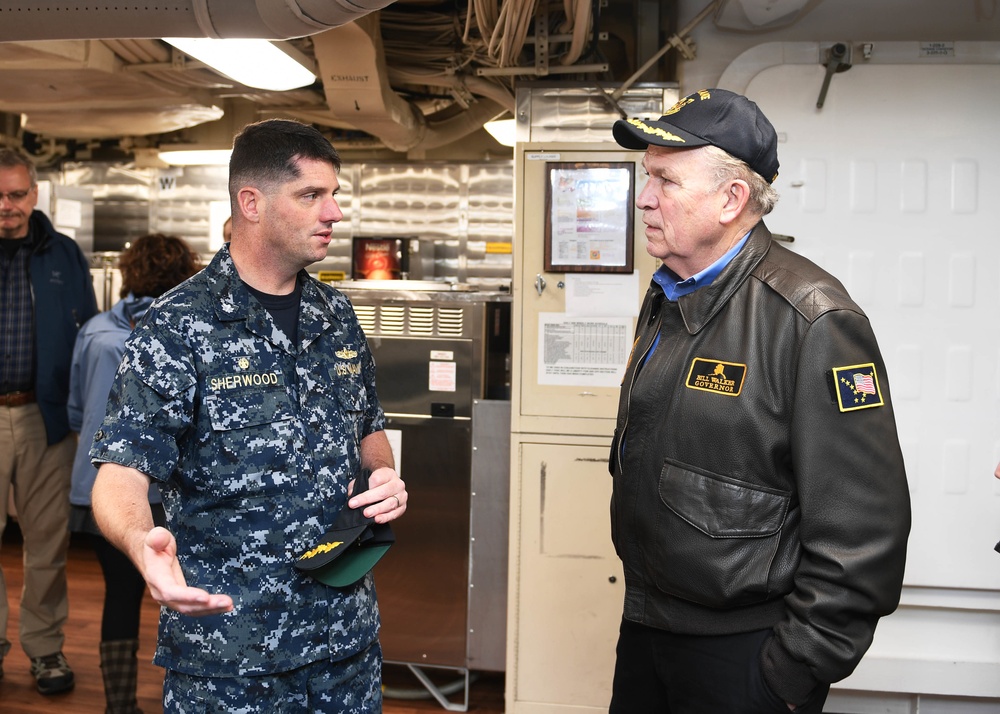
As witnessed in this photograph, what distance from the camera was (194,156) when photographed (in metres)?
5.98

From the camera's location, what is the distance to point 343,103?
3963mm

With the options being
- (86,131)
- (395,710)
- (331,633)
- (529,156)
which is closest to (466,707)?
(395,710)

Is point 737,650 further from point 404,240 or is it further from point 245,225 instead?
point 404,240

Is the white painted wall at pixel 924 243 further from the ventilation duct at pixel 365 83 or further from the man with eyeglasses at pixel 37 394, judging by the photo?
the man with eyeglasses at pixel 37 394

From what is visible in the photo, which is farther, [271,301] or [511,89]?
[511,89]

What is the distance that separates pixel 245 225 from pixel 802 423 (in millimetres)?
1124

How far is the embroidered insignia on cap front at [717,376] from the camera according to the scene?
150 cm

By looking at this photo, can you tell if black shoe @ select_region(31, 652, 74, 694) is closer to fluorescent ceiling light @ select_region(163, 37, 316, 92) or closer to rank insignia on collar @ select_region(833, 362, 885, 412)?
fluorescent ceiling light @ select_region(163, 37, 316, 92)

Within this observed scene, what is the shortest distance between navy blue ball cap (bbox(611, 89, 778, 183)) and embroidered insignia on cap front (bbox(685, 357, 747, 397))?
1.23 ft

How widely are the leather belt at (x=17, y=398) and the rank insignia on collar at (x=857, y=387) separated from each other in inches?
120

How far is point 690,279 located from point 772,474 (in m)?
0.40

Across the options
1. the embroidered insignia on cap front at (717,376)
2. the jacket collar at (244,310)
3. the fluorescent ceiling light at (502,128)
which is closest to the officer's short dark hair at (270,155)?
the jacket collar at (244,310)

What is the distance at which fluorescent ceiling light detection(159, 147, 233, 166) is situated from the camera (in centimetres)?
588

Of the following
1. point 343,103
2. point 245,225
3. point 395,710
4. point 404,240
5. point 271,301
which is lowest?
point 395,710
